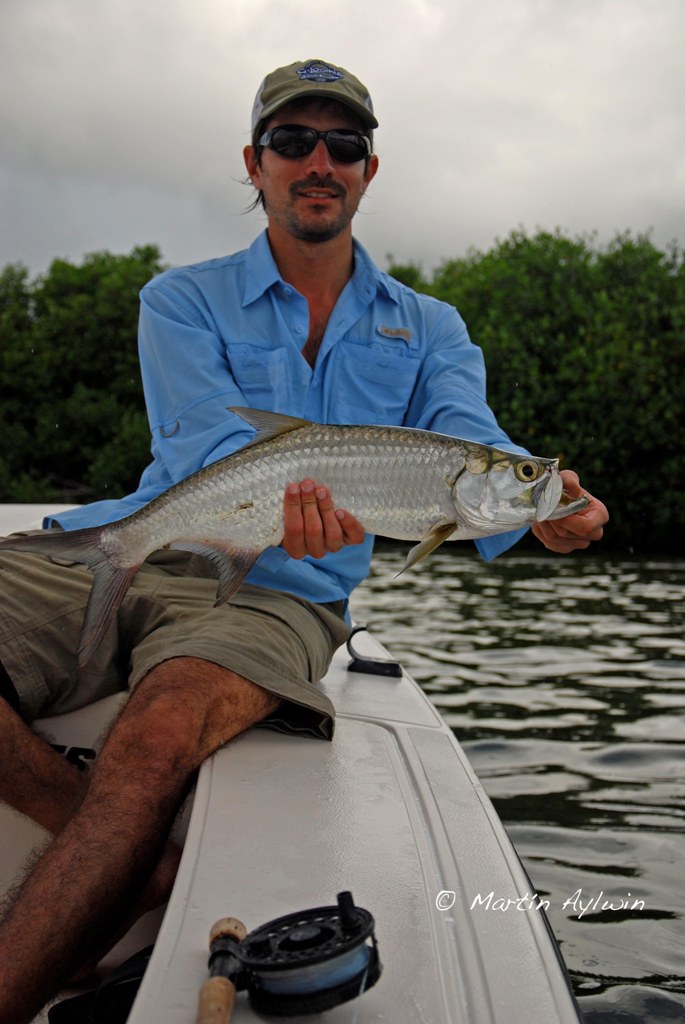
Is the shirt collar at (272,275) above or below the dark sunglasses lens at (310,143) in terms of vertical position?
below

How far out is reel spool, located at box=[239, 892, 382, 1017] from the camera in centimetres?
157

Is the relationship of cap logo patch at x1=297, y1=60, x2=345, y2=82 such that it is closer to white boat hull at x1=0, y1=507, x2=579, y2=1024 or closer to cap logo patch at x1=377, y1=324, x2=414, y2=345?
cap logo patch at x1=377, y1=324, x2=414, y2=345

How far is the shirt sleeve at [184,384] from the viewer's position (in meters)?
3.23

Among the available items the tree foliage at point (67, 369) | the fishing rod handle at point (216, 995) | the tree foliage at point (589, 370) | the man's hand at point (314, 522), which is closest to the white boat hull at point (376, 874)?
the fishing rod handle at point (216, 995)

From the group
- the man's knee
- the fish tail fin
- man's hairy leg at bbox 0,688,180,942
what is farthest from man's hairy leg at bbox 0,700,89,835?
the man's knee

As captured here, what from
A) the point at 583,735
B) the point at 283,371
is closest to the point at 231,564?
the point at 283,371

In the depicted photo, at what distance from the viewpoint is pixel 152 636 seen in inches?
114

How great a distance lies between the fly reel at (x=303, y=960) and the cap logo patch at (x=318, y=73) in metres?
2.80

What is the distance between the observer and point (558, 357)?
58.6 feet

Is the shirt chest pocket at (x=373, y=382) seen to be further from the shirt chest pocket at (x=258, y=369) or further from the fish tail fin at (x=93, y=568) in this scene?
the fish tail fin at (x=93, y=568)

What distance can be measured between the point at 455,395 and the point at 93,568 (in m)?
1.46

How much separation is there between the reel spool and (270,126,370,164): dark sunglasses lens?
8.72ft

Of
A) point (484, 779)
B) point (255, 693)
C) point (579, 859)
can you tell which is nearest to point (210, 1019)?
point (255, 693)

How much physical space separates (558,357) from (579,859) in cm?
1468
